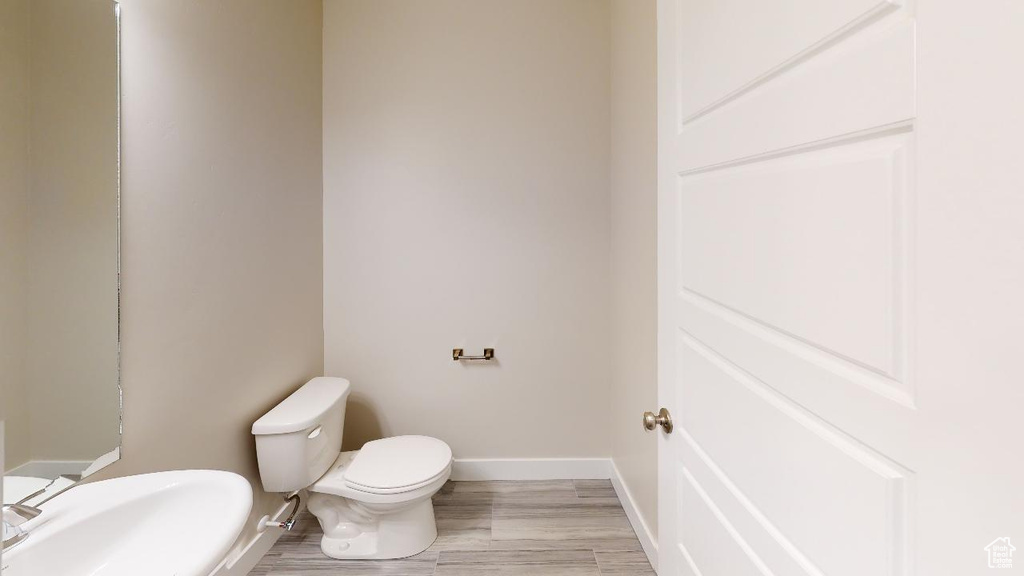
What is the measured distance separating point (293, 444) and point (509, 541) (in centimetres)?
94

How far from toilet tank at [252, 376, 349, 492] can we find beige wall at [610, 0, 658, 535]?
1262mm

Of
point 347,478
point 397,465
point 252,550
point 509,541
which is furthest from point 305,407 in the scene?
point 509,541

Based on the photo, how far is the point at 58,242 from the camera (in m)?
1.19

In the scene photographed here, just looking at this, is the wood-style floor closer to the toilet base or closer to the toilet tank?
the toilet base

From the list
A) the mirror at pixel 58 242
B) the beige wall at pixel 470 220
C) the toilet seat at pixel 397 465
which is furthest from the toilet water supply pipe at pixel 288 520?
the mirror at pixel 58 242

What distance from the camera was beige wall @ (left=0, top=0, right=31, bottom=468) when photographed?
40.8 inches

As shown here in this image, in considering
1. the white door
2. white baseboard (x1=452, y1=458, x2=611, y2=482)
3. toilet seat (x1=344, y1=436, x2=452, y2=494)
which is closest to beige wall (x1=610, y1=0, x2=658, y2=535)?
white baseboard (x1=452, y1=458, x2=611, y2=482)

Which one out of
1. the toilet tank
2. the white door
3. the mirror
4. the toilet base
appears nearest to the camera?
the white door

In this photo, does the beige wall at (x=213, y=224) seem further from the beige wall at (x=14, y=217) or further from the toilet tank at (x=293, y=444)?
the beige wall at (x=14, y=217)

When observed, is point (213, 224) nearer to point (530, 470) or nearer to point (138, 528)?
point (138, 528)

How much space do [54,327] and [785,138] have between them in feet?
4.69

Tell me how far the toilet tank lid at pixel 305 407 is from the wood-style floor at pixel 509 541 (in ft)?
1.81

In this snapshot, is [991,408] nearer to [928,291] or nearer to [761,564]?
[928,291]

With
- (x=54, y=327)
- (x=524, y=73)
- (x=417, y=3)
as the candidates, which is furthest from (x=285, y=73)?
(x=54, y=327)
